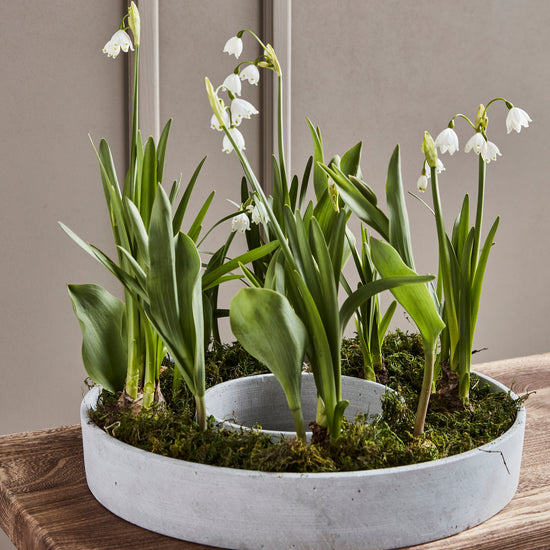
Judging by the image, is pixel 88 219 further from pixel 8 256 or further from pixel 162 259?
pixel 162 259

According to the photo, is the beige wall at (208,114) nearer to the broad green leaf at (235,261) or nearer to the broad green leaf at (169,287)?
the broad green leaf at (235,261)

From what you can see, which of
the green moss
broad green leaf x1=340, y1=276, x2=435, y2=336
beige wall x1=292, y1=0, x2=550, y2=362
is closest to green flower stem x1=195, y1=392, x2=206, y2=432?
the green moss

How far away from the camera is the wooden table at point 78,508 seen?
1.82 feet

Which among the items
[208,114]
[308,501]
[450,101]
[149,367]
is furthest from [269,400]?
[450,101]

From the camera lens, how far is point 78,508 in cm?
61

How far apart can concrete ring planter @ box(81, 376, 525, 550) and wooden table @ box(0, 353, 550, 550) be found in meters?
0.02

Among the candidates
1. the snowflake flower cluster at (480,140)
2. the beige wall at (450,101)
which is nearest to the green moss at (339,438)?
the snowflake flower cluster at (480,140)

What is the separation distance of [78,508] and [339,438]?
0.24 meters

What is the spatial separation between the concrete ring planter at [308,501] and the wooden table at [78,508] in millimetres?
18

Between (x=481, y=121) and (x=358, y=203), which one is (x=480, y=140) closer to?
(x=481, y=121)

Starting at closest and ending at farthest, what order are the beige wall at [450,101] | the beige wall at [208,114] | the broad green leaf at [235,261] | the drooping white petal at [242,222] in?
the broad green leaf at [235,261], the drooping white petal at [242,222], the beige wall at [208,114], the beige wall at [450,101]

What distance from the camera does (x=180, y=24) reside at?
1.68 metres

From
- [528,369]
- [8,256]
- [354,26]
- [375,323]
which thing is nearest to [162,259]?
[375,323]

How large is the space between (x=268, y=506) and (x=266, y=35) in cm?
148
